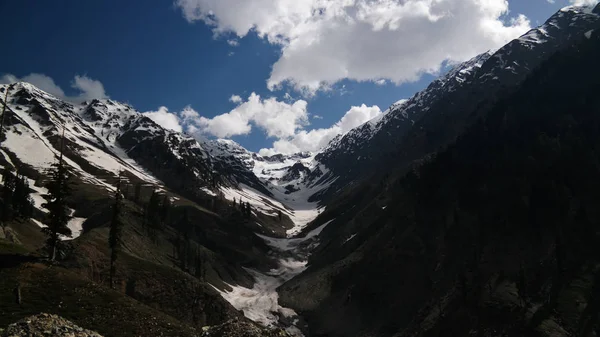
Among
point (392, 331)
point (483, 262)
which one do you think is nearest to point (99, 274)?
point (392, 331)

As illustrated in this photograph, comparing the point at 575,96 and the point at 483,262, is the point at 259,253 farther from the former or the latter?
the point at 575,96

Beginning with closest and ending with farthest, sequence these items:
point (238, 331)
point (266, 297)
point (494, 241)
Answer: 1. point (238, 331)
2. point (494, 241)
3. point (266, 297)

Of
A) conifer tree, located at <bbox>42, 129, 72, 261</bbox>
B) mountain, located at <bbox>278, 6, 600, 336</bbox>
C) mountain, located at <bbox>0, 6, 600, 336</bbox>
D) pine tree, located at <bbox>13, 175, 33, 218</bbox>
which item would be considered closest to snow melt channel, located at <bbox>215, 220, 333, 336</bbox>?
mountain, located at <bbox>0, 6, 600, 336</bbox>

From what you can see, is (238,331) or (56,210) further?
(56,210)

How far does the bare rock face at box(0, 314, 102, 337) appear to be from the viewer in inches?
869

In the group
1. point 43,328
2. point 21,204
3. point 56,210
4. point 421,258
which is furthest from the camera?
point 21,204

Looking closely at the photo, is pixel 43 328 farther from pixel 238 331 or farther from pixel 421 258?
pixel 421 258

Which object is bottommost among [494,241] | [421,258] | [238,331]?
[494,241]

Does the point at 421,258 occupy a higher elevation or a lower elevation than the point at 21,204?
lower

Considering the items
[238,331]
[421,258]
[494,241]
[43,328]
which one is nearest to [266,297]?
[421,258]

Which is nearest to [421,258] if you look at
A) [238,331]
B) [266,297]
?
[266,297]

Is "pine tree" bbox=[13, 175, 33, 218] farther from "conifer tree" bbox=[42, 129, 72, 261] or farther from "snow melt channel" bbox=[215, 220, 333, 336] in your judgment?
"conifer tree" bbox=[42, 129, 72, 261]

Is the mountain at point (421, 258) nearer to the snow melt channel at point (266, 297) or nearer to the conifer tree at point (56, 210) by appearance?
the snow melt channel at point (266, 297)

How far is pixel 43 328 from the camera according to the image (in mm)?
22828
